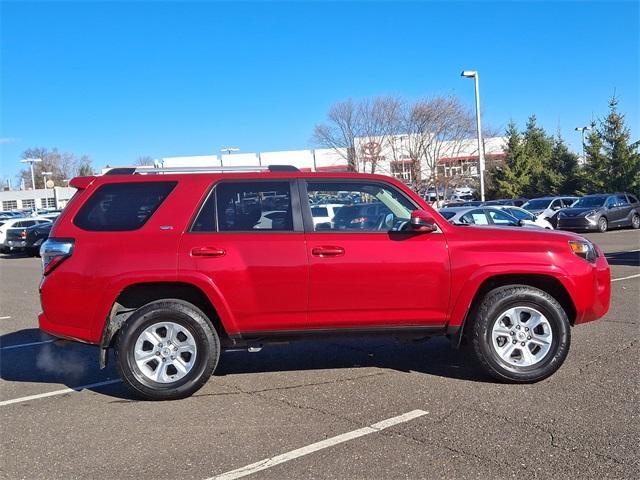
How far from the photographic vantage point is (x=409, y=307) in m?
4.89

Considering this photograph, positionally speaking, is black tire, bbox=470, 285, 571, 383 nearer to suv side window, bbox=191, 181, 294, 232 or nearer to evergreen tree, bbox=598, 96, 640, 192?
suv side window, bbox=191, 181, 294, 232

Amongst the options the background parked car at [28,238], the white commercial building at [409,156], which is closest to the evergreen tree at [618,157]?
the white commercial building at [409,156]

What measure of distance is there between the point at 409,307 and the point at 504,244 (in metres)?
0.97

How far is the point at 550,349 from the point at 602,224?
20500mm

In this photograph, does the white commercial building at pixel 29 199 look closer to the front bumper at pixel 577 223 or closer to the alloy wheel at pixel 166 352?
the front bumper at pixel 577 223

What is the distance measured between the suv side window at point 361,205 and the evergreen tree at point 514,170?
35.7 m

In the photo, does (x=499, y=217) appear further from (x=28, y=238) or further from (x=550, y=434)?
(x=28, y=238)

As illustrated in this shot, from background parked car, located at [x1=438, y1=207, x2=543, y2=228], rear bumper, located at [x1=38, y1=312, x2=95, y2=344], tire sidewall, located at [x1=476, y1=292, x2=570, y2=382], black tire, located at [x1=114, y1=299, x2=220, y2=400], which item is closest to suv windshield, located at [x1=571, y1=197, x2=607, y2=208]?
background parked car, located at [x1=438, y1=207, x2=543, y2=228]

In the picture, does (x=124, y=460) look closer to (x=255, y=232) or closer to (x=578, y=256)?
(x=255, y=232)

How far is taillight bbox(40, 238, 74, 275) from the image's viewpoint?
4746 millimetres

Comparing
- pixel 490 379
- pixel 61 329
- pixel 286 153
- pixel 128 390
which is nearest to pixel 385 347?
pixel 490 379

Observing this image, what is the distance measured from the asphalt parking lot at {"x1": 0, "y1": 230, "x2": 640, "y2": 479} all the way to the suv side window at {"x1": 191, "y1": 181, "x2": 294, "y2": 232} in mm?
1426

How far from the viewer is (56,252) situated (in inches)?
188

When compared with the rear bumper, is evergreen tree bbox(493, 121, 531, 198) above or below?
above
